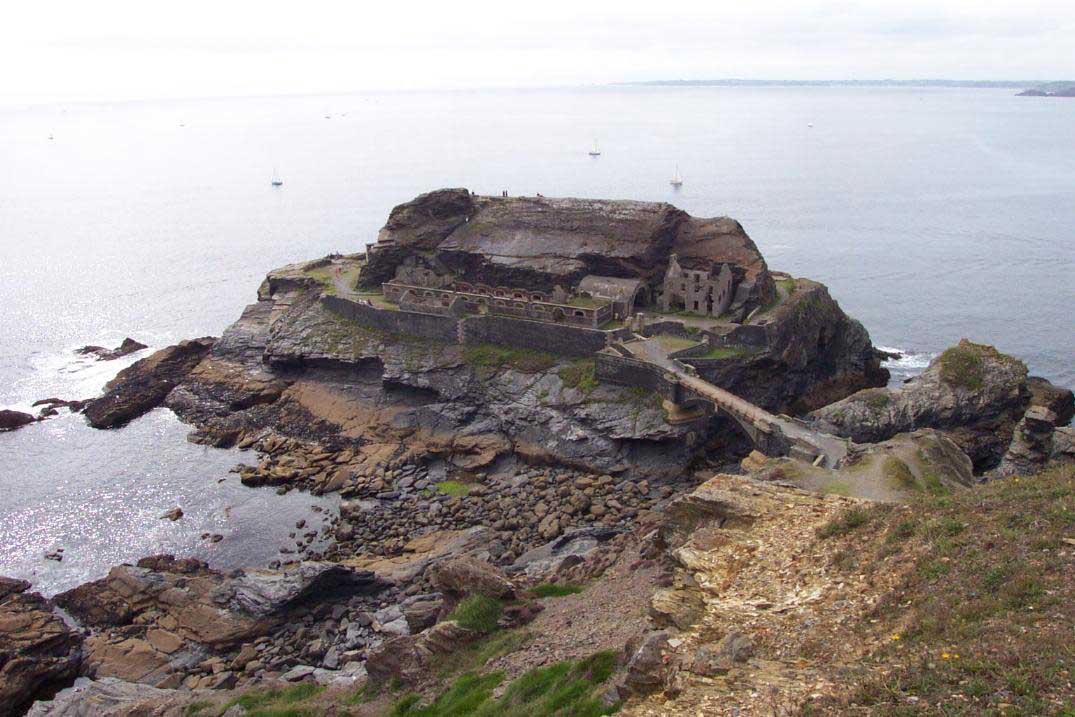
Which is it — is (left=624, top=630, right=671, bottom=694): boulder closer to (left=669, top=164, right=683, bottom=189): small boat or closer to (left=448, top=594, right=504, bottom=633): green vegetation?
(left=448, top=594, right=504, bottom=633): green vegetation

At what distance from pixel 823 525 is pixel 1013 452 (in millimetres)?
21129

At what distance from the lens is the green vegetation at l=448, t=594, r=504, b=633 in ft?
90.1

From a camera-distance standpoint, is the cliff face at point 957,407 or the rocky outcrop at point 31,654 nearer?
the rocky outcrop at point 31,654

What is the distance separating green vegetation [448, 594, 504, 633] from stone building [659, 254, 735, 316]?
116 feet

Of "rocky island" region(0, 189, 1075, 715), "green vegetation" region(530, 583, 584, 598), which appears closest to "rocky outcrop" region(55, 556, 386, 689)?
"rocky island" region(0, 189, 1075, 715)

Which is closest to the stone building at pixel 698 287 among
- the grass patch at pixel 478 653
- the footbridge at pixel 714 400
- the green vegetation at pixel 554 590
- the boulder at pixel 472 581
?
the footbridge at pixel 714 400

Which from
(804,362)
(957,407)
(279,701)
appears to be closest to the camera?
(279,701)

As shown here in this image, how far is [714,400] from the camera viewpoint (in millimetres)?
47906

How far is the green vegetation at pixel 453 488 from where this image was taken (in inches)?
1951

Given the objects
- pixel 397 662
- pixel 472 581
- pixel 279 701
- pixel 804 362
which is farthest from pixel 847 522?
pixel 804 362

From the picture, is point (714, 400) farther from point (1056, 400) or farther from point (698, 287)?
point (1056, 400)

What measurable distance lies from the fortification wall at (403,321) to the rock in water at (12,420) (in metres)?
23.5

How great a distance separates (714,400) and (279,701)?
1102 inches

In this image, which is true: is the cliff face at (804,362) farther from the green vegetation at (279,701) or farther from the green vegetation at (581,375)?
the green vegetation at (279,701)
